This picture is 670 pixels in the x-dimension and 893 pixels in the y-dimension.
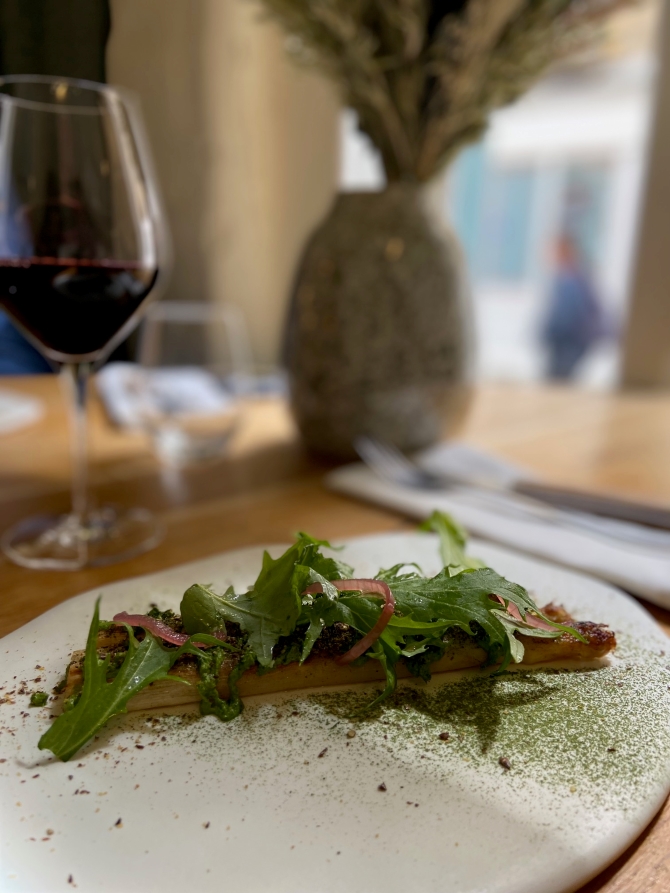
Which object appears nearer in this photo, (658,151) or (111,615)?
(111,615)

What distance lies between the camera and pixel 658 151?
2.38 m

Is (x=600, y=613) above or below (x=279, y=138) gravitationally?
below

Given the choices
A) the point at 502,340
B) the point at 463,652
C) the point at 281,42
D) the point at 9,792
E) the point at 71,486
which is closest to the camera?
the point at 9,792

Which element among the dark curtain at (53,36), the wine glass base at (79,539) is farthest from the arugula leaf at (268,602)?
the dark curtain at (53,36)

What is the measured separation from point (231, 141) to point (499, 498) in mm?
1798

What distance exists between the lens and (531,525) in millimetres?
837

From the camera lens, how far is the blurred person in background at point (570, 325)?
680cm

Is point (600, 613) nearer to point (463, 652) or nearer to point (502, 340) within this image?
point (463, 652)

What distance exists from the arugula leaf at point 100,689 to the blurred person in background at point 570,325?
21.4 ft

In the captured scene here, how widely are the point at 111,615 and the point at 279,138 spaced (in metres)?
2.42

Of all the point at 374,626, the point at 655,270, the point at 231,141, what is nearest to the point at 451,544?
the point at 374,626

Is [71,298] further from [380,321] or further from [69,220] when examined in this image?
[380,321]

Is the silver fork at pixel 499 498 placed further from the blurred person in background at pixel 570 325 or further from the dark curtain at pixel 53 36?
the blurred person in background at pixel 570 325

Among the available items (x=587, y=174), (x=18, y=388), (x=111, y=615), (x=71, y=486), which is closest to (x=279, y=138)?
(x=18, y=388)
